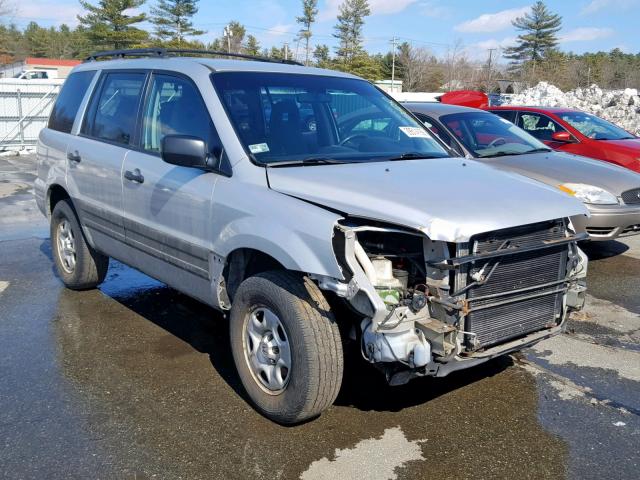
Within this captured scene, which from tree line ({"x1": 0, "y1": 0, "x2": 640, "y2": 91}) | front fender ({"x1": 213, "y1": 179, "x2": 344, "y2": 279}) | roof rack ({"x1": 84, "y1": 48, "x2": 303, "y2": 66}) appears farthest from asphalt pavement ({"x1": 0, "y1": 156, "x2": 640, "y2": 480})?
tree line ({"x1": 0, "y1": 0, "x2": 640, "y2": 91})

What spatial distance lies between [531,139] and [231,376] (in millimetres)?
5385

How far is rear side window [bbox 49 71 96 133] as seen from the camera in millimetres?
5473

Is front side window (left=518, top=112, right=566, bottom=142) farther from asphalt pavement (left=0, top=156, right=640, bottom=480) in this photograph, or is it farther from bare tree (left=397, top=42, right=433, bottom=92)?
bare tree (left=397, top=42, right=433, bottom=92)

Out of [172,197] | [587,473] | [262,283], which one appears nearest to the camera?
[587,473]

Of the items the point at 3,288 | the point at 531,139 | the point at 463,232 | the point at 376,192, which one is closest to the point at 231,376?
the point at 376,192

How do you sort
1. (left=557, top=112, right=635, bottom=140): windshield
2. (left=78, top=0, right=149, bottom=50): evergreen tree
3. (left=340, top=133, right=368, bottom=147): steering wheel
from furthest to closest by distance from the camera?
(left=78, top=0, right=149, bottom=50): evergreen tree
(left=557, top=112, right=635, bottom=140): windshield
(left=340, top=133, right=368, bottom=147): steering wheel

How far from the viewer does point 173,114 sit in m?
4.24

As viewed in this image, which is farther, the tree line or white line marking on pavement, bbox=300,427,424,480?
the tree line

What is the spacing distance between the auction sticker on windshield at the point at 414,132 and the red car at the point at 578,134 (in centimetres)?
524

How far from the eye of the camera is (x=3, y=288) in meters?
5.95

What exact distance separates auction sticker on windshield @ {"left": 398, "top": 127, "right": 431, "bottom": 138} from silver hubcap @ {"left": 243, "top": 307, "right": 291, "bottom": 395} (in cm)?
175

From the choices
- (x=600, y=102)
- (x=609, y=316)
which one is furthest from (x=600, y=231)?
(x=600, y=102)

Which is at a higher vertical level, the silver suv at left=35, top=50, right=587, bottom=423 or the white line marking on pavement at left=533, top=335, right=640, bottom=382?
the silver suv at left=35, top=50, right=587, bottom=423

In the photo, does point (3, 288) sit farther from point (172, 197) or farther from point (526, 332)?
point (526, 332)
